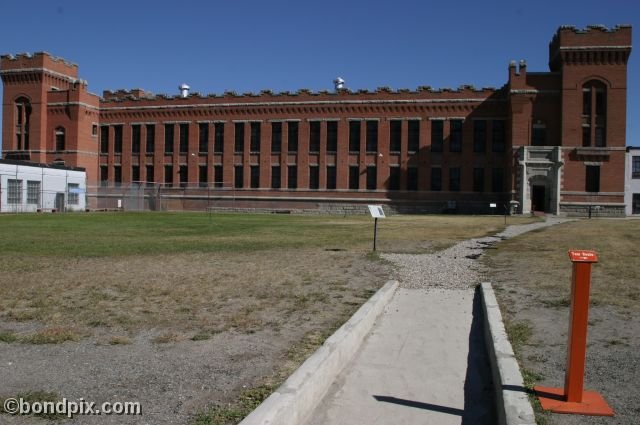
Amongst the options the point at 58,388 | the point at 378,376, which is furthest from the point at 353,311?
the point at 58,388

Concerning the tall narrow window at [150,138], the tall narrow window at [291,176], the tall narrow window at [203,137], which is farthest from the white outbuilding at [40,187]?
the tall narrow window at [291,176]

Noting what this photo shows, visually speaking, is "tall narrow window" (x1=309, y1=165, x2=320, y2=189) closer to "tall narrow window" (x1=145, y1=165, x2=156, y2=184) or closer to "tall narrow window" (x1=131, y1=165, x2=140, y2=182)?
"tall narrow window" (x1=145, y1=165, x2=156, y2=184)

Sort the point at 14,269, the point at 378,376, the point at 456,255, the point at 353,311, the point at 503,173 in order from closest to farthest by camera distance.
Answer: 1. the point at 378,376
2. the point at 353,311
3. the point at 14,269
4. the point at 456,255
5. the point at 503,173

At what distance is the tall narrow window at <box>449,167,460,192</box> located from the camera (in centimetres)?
5798

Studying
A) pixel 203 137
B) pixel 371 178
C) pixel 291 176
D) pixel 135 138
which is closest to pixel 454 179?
pixel 371 178

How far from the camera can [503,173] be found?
2231 inches

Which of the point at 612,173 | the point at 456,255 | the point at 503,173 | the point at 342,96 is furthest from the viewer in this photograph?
the point at 342,96

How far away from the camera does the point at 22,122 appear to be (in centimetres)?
6544

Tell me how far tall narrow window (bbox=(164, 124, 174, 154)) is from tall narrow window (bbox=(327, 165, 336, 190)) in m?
18.2

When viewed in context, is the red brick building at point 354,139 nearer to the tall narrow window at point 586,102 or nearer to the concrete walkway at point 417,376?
the tall narrow window at point 586,102

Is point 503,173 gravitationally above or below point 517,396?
above

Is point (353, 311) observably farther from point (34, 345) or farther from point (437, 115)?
point (437, 115)

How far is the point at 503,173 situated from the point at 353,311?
5077 centimetres

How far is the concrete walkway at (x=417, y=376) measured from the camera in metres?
5.53
